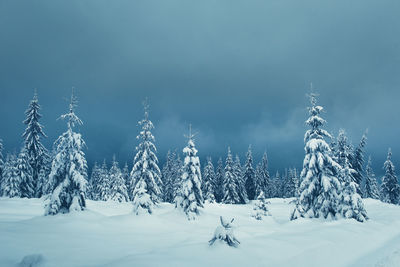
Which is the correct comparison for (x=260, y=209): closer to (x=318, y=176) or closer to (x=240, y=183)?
(x=318, y=176)

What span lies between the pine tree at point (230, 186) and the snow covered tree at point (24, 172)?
37009mm

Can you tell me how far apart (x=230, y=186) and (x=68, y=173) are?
42.2 m

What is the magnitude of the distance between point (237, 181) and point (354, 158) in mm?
25819

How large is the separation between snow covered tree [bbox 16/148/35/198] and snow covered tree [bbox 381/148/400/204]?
223ft

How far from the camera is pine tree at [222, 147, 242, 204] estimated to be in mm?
57156

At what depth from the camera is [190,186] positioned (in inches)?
1014

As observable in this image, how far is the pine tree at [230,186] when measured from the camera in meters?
57.2

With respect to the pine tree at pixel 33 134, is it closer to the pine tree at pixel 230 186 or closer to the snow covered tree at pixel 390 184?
the pine tree at pixel 230 186

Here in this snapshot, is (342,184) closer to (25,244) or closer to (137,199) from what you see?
(137,199)

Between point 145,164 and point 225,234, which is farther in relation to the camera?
point 145,164

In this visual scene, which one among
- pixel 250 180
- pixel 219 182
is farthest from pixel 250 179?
pixel 219 182

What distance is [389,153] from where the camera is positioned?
5412cm

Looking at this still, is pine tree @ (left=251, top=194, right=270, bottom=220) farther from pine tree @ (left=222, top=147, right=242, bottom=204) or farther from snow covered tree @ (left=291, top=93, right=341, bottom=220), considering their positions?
pine tree @ (left=222, top=147, right=242, bottom=204)

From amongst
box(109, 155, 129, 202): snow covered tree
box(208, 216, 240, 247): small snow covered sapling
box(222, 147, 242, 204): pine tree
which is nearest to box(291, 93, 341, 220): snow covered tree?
box(208, 216, 240, 247): small snow covered sapling
